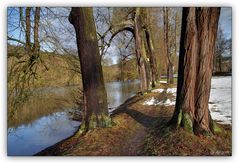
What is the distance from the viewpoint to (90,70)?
3182 mm

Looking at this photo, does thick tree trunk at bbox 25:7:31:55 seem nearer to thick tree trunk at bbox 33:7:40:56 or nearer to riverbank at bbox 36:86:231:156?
thick tree trunk at bbox 33:7:40:56

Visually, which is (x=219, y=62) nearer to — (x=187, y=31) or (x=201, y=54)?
(x=201, y=54)

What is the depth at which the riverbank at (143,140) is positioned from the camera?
3.00 metres

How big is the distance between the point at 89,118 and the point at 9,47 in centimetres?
123

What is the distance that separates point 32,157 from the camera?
3035 mm

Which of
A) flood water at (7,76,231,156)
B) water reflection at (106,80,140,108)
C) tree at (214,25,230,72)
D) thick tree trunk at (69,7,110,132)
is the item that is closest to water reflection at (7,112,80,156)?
flood water at (7,76,231,156)

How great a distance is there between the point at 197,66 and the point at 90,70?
123 centimetres

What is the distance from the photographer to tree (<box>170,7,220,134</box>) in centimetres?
295

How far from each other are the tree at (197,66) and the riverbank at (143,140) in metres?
0.13

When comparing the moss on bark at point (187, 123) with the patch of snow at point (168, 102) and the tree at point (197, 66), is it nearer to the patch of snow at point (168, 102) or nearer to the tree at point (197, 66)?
the tree at point (197, 66)

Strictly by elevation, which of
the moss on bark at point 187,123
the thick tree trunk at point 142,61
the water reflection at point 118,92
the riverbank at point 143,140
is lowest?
the riverbank at point 143,140

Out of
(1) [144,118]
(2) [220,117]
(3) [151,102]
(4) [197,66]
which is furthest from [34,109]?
(2) [220,117]

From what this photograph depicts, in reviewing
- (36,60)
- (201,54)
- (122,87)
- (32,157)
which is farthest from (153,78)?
(32,157)

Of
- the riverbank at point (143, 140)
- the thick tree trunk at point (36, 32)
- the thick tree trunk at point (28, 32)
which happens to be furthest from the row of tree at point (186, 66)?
the thick tree trunk at point (28, 32)
